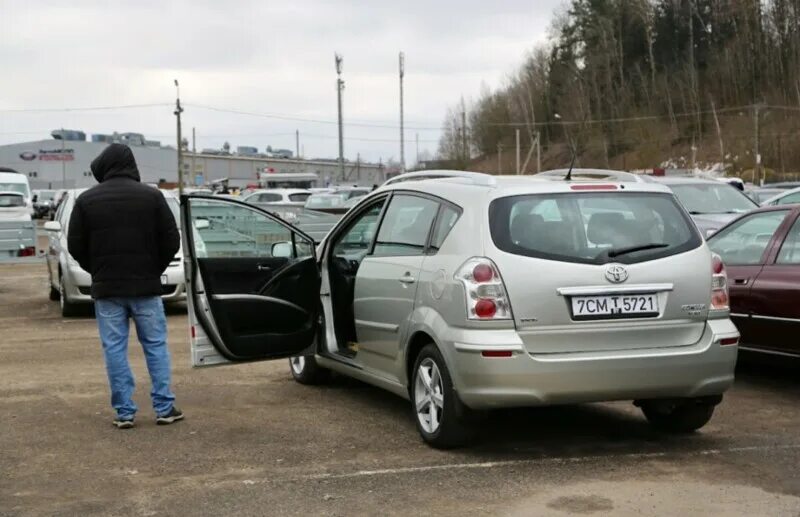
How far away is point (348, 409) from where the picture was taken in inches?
298

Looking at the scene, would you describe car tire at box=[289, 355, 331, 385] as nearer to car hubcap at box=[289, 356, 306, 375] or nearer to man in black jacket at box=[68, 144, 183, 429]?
car hubcap at box=[289, 356, 306, 375]

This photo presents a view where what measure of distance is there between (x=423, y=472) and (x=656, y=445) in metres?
1.60

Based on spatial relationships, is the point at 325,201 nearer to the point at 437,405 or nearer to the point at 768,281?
the point at 768,281

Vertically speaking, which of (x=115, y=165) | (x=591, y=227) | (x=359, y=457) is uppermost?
(x=115, y=165)

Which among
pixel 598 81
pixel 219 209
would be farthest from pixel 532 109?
pixel 219 209

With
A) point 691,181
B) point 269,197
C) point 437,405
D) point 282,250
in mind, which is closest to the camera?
point 437,405

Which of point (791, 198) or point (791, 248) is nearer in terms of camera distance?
point (791, 248)

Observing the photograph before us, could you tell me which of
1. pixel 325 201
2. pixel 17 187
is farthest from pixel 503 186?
pixel 17 187

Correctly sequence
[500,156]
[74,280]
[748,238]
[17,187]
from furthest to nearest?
[500,156], [17,187], [74,280], [748,238]

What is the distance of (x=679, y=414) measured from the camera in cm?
670

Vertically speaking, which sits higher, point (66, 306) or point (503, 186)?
point (503, 186)

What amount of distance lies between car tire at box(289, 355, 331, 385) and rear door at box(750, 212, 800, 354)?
336 cm

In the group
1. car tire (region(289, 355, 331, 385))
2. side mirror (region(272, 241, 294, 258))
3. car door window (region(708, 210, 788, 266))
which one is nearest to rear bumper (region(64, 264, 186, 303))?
Answer: car tire (region(289, 355, 331, 385))

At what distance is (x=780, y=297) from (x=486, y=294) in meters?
2.95
